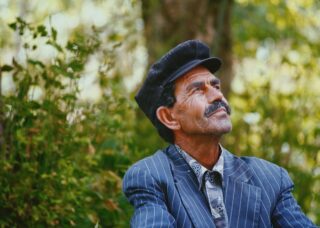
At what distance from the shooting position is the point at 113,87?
15.5 ft

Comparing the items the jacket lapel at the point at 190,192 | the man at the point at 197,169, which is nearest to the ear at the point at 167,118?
the man at the point at 197,169

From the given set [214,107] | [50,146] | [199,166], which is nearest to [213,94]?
[214,107]

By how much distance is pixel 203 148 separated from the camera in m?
3.40

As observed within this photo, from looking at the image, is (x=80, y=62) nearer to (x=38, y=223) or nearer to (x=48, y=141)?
(x=48, y=141)

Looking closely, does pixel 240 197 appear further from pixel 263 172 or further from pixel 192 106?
pixel 192 106

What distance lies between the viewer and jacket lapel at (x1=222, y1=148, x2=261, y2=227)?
329 centimetres

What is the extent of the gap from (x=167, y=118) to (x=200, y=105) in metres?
0.22

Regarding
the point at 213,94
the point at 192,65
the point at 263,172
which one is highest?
the point at 192,65

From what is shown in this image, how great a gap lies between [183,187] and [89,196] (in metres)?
1.41

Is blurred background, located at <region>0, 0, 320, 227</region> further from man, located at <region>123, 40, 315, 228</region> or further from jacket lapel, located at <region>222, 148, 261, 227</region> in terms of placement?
jacket lapel, located at <region>222, 148, 261, 227</region>

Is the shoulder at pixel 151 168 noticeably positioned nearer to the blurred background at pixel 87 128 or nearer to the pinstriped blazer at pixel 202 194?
the pinstriped blazer at pixel 202 194

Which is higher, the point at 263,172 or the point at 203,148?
the point at 203,148

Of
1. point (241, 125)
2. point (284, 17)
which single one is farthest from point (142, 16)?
point (284, 17)

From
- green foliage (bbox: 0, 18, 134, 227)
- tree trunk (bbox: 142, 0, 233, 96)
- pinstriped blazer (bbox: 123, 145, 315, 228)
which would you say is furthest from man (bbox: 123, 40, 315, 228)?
tree trunk (bbox: 142, 0, 233, 96)
